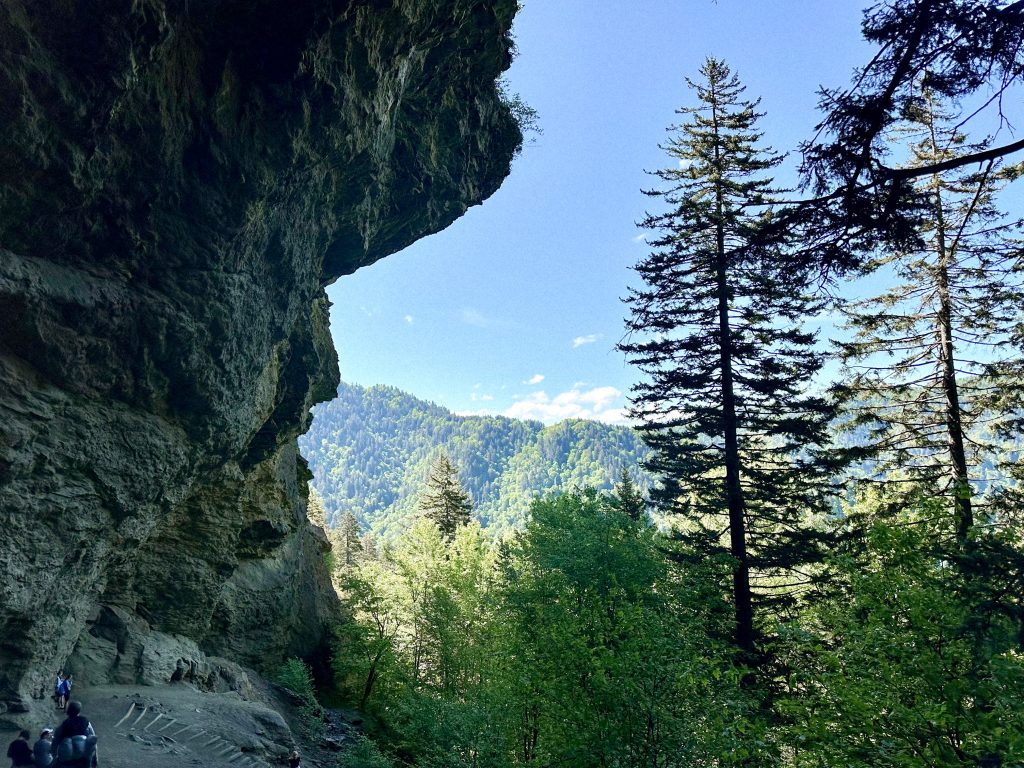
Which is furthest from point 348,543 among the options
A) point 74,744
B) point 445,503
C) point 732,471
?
point 732,471

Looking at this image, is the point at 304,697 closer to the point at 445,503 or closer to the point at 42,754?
the point at 42,754

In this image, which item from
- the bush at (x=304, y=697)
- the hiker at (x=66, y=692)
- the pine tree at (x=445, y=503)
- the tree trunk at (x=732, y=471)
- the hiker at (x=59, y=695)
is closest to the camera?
the hiker at (x=59, y=695)

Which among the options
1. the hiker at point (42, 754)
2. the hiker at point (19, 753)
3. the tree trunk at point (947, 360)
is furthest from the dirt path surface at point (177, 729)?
the tree trunk at point (947, 360)

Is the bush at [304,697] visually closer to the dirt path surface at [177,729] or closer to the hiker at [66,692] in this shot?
the dirt path surface at [177,729]

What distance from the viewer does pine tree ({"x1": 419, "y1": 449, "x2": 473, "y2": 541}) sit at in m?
47.7

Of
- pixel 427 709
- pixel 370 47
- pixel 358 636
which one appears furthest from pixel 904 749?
pixel 358 636

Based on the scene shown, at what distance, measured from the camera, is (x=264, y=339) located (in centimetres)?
1677

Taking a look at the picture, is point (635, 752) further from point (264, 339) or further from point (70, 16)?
point (70, 16)

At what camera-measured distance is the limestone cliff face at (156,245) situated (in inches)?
430

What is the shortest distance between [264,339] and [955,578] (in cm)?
1662

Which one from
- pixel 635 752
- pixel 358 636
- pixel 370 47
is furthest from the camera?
pixel 358 636

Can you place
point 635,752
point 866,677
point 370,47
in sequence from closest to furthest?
1. point 866,677
2. point 635,752
3. point 370,47

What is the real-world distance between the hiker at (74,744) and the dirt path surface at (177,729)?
1.28 meters

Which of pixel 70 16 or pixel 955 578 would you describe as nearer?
pixel 955 578
